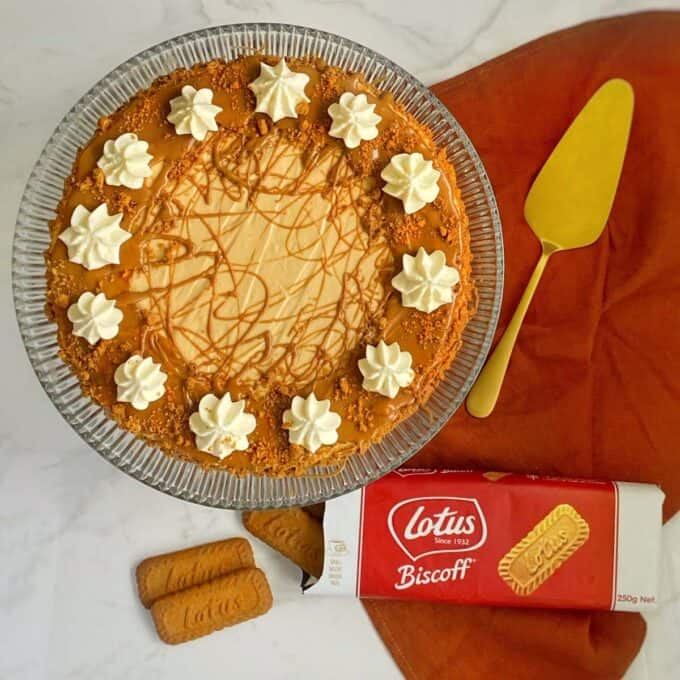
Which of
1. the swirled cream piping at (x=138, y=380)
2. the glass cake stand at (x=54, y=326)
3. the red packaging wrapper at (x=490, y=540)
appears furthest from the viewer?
the red packaging wrapper at (x=490, y=540)

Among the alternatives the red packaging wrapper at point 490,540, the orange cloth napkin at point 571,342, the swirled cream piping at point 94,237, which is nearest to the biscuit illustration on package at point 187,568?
the red packaging wrapper at point 490,540

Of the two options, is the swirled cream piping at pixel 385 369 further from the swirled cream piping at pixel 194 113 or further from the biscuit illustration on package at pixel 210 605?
the biscuit illustration on package at pixel 210 605

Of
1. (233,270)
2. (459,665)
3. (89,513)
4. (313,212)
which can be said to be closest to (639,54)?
(313,212)

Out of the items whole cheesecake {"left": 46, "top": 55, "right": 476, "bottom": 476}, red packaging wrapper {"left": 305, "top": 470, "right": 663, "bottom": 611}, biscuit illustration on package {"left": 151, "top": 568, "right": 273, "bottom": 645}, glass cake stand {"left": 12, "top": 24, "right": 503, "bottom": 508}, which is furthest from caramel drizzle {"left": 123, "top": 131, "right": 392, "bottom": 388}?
biscuit illustration on package {"left": 151, "top": 568, "right": 273, "bottom": 645}

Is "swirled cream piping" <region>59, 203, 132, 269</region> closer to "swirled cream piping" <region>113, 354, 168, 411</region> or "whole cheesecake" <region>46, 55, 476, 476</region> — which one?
"whole cheesecake" <region>46, 55, 476, 476</region>

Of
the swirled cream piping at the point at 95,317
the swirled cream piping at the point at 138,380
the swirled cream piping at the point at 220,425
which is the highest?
the swirled cream piping at the point at 95,317

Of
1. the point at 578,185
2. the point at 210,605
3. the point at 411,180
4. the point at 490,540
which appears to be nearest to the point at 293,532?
the point at 210,605

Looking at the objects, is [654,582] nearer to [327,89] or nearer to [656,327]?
[656,327]

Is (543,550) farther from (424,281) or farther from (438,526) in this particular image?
(424,281)
